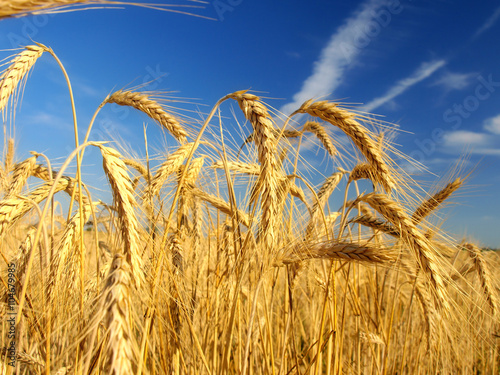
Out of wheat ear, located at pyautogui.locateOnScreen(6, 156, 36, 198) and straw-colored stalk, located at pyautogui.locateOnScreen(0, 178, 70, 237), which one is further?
wheat ear, located at pyautogui.locateOnScreen(6, 156, 36, 198)

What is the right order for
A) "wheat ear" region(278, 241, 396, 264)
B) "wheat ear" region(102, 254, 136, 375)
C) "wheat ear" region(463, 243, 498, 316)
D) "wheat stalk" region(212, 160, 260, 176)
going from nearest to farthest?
"wheat ear" region(102, 254, 136, 375), "wheat ear" region(278, 241, 396, 264), "wheat stalk" region(212, 160, 260, 176), "wheat ear" region(463, 243, 498, 316)

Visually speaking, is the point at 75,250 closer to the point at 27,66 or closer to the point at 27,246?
the point at 27,246

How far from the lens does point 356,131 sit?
6.55 ft

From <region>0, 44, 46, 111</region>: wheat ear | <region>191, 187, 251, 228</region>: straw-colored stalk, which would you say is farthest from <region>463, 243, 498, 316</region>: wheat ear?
<region>0, 44, 46, 111</region>: wheat ear

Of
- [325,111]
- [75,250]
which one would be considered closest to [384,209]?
[325,111]

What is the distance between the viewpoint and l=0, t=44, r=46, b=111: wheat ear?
1825 millimetres

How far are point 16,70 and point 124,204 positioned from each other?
122 centimetres

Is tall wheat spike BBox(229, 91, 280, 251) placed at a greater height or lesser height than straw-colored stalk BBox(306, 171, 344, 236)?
lesser

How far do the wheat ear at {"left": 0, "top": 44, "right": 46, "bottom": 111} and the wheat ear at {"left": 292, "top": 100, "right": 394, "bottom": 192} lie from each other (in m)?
1.65

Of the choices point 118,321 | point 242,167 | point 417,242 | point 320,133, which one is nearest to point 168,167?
point 242,167

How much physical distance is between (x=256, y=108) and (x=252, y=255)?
2.55 ft

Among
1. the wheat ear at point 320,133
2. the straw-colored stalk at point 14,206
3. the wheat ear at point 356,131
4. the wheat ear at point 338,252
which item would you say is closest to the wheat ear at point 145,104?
the straw-colored stalk at point 14,206

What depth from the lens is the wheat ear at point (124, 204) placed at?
1.33 meters

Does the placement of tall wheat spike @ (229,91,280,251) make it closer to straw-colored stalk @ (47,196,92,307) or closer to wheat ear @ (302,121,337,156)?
straw-colored stalk @ (47,196,92,307)
